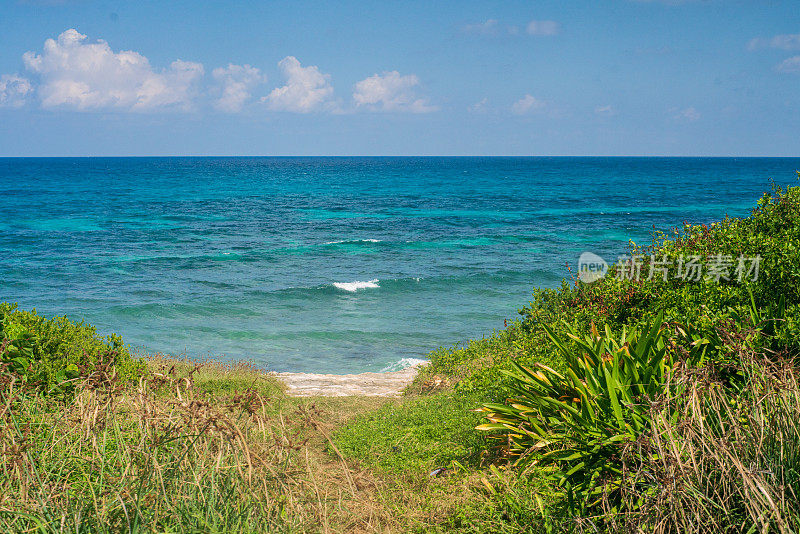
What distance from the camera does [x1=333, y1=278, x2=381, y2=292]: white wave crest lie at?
22.2 meters

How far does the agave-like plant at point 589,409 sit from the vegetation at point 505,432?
2 cm

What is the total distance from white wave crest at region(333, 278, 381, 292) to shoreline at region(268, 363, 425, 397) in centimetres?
981

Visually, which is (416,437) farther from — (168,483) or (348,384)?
(348,384)

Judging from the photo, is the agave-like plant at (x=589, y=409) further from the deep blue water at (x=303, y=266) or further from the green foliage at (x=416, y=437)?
the deep blue water at (x=303, y=266)

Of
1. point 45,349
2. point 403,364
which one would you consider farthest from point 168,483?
point 403,364

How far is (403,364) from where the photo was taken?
1421 cm

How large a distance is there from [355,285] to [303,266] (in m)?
4.67

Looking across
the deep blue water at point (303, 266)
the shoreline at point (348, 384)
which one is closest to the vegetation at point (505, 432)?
the shoreline at point (348, 384)

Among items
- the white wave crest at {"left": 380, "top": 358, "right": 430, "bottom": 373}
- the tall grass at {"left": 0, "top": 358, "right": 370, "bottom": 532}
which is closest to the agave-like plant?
the tall grass at {"left": 0, "top": 358, "right": 370, "bottom": 532}

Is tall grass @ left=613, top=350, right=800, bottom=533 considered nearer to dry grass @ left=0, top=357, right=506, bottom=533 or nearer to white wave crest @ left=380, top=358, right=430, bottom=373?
dry grass @ left=0, top=357, right=506, bottom=533

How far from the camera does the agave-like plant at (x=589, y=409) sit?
4324 millimetres

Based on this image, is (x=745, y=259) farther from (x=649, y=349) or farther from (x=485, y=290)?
(x=485, y=290)

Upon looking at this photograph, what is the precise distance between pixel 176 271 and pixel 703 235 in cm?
2226

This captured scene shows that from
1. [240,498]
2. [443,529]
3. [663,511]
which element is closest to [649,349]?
[663,511]
